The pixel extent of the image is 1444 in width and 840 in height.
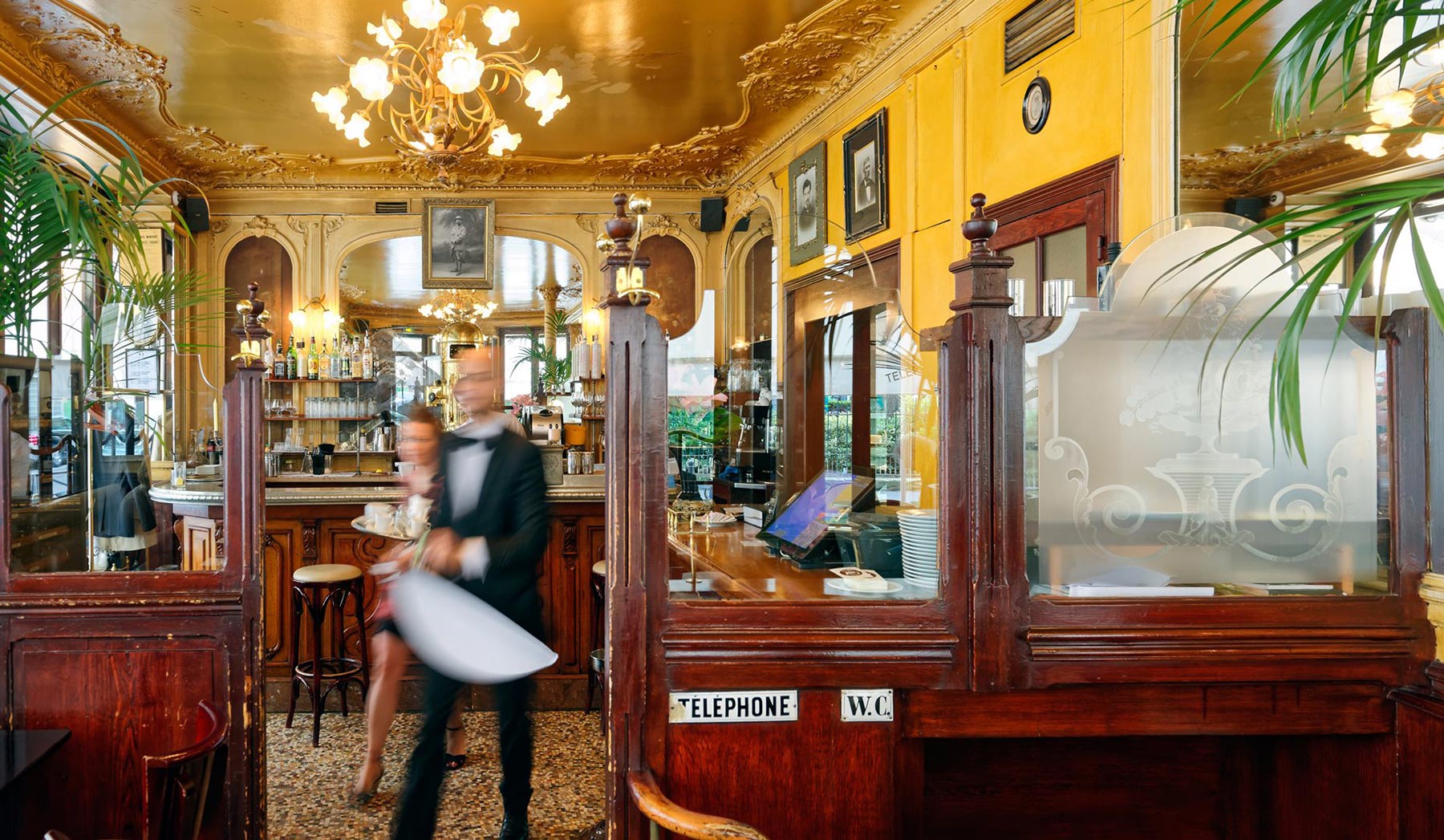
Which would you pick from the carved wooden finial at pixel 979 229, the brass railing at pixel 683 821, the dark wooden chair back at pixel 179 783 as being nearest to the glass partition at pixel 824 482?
the carved wooden finial at pixel 979 229

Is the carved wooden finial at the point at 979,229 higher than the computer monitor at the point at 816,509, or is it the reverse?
the carved wooden finial at the point at 979,229

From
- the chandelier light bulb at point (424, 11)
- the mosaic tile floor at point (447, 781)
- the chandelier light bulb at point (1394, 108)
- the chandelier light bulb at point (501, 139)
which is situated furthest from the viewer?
the chandelier light bulb at point (501, 139)

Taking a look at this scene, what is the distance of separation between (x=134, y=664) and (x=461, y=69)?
9.66ft

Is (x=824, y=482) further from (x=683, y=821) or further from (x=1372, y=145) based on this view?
(x=1372, y=145)

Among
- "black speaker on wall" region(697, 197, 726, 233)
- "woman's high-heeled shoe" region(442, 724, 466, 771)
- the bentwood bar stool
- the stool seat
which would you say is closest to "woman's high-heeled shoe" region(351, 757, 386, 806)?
"woman's high-heeled shoe" region(442, 724, 466, 771)

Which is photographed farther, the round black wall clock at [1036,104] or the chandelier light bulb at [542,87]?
the chandelier light bulb at [542,87]

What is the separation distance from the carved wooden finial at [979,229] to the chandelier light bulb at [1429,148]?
86cm

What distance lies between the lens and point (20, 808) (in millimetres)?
2467

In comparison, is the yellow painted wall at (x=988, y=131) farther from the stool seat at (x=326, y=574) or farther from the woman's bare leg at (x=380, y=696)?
the stool seat at (x=326, y=574)

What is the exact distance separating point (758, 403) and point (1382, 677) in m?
6.39

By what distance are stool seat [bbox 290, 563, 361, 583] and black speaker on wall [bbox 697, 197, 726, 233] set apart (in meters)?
5.97

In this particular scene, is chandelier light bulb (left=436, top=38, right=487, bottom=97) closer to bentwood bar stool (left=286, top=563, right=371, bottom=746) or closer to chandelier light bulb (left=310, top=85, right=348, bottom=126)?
chandelier light bulb (left=310, top=85, right=348, bottom=126)

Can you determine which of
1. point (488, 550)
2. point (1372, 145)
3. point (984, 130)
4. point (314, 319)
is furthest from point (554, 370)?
point (1372, 145)

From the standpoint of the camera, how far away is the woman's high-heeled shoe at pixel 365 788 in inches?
131
